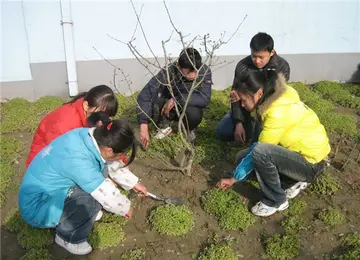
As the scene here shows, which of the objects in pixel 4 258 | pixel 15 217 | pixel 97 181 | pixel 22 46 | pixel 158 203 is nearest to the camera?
pixel 97 181

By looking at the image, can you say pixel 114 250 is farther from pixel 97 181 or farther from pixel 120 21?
pixel 120 21

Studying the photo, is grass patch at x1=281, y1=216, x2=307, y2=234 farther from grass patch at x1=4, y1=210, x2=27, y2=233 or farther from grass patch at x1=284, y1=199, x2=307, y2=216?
grass patch at x1=4, y1=210, x2=27, y2=233

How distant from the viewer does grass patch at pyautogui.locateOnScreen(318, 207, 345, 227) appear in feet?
10.5

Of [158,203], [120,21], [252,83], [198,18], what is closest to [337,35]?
[198,18]

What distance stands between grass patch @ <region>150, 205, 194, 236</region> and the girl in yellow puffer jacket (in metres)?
0.54

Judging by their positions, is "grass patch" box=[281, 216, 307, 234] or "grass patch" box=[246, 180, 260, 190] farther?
"grass patch" box=[246, 180, 260, 190]

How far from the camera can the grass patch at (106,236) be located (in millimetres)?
2980

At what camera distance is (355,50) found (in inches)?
255

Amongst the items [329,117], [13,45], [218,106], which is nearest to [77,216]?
[218,106]

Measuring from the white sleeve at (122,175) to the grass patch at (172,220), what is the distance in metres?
0.35

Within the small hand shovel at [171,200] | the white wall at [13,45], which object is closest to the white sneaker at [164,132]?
the small hand shovel at [171,200]

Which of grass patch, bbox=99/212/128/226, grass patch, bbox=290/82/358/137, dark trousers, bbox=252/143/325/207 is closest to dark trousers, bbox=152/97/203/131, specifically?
dark trousers, bbox=252/143/325/207

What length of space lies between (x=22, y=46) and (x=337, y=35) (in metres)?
5.28

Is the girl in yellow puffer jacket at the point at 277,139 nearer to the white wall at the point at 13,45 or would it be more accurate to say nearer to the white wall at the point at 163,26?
the white wall at the point at 163,26
